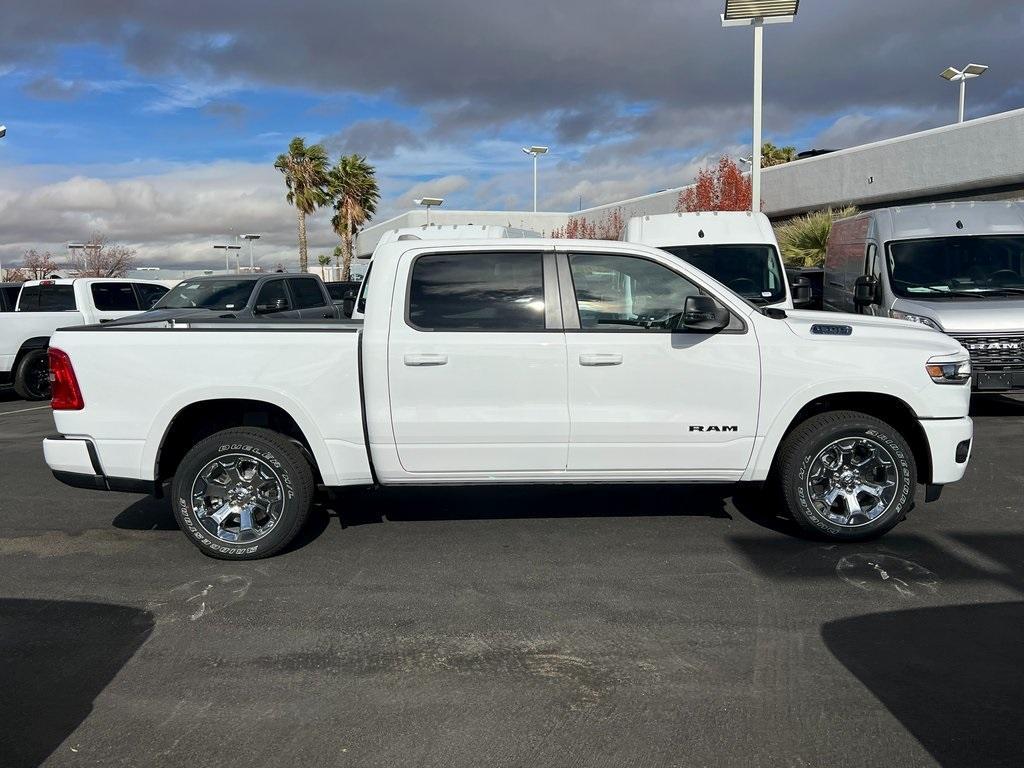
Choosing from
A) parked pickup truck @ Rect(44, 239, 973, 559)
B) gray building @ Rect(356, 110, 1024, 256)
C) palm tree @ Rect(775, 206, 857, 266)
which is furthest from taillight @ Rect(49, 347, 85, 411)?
gray building @ Rect(356, 110, 1024, 256)

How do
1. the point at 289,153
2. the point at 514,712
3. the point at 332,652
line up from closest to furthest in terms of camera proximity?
the point at 514,712, the point at 332,652, the point at 289,153

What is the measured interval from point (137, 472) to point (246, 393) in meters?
0.83

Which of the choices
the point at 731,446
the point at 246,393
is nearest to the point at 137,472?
the point at 246,393

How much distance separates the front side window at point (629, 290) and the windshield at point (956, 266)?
6013mm

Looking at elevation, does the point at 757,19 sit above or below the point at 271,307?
above

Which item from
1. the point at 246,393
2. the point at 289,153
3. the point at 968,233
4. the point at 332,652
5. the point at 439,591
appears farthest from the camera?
the point at 289,153

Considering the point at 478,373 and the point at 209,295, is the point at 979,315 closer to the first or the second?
the point at 478,373

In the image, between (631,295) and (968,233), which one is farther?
(968,233)

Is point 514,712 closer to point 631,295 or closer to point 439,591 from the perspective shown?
point 439,591

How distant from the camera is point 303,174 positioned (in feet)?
125

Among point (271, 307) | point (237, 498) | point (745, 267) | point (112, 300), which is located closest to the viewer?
point (237, 498)

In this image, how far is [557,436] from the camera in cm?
548

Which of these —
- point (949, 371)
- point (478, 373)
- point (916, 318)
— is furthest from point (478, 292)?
point (916, 318)

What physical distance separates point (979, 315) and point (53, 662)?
9.13 meters
